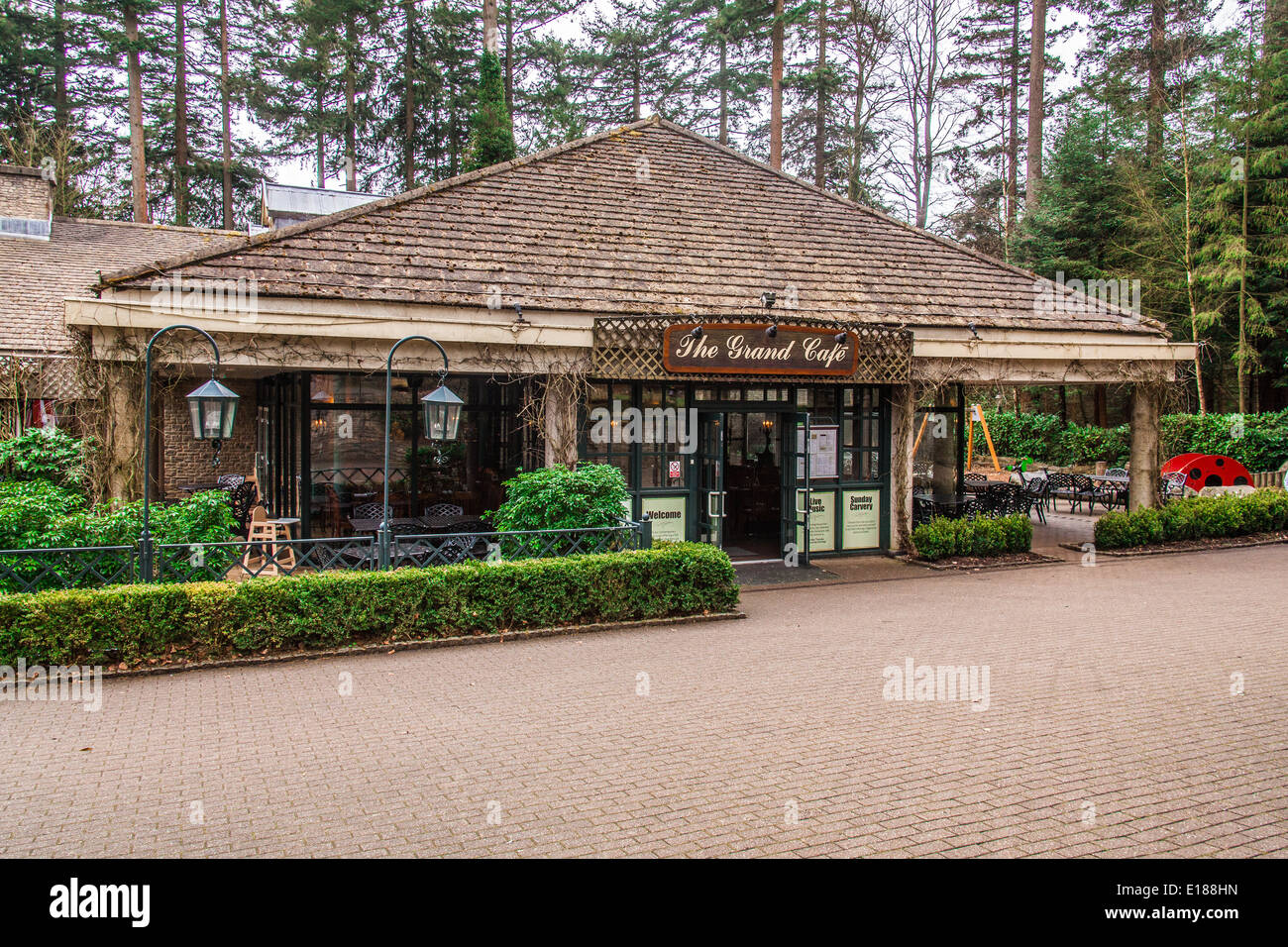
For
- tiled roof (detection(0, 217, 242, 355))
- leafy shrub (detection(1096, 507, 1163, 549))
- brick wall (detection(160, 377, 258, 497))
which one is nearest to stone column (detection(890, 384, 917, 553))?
leafy shrub (detection(1096, 507, 1163, 549))

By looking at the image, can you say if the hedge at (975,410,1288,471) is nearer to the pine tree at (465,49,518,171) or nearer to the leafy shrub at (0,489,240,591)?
the pine tree at (465,49,518,171)

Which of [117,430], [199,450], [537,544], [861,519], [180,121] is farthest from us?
[180,121]

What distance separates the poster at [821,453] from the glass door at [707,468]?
1.34 metres

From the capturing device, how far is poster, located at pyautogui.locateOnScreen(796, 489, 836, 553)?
13273 mm

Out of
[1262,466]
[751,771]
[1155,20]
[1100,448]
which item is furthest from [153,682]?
[1155,20]

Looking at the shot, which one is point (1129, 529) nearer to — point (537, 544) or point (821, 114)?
point (537, 544)

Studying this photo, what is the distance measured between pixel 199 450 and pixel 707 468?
40.4 ft

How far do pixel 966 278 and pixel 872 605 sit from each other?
24.1 ft

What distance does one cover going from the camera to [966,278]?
48.5 feet

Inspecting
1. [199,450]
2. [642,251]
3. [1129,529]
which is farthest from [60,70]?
[1129,529]

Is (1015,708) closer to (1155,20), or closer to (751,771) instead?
(751,771)
